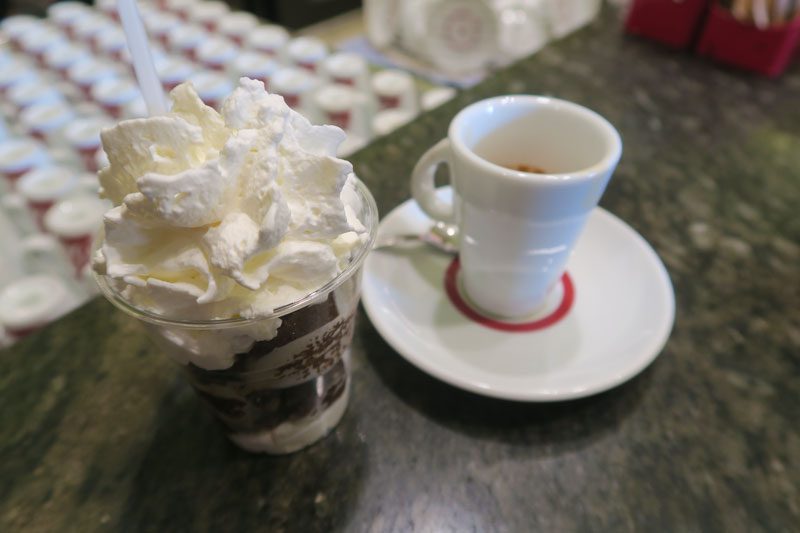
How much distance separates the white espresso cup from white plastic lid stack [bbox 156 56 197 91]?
80cm

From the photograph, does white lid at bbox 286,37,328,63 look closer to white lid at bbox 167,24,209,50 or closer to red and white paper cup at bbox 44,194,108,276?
white lid at bbox 167,24,209,50

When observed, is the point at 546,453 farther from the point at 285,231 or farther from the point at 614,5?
the point at 614,5

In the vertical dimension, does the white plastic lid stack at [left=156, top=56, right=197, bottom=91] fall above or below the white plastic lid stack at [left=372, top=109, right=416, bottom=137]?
above

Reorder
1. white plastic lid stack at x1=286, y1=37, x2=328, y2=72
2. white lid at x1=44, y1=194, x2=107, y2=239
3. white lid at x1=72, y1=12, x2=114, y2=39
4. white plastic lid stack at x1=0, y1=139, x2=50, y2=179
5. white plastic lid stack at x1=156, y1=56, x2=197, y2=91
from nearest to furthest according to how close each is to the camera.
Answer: white lid at x1=44, y1=194, x2=107, y2=239
white plastic lid stack at x1=0, y1=139, x2=50, y2=179
white plastic lid stack at x1=156, y1=56, x2=197, y2=91
white plastic lid stack at x1=286, y1=37, x2=328, y2=72
white lid at x1=72, y1=12, x2=114, y2=39

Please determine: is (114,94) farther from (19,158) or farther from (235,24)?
(235,24)

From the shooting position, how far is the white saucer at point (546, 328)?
1.55ft

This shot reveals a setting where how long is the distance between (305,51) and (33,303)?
84cm

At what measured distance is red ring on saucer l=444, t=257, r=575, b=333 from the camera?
0.55 meters

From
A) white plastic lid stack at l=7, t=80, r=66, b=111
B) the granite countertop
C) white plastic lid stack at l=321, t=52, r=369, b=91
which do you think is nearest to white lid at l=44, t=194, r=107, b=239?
the granite countertop

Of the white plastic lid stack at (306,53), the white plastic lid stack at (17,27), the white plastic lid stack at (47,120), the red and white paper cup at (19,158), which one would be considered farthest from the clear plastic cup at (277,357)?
the white plastic lid stack at (17,27)

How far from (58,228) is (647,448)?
0.82 m

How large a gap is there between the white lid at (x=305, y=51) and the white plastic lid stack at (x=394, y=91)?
0.16 metres

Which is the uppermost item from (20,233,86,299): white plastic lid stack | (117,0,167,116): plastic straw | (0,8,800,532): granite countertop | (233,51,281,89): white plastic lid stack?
(117,0,167,116): plastic straw

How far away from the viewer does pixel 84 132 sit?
0.96m
